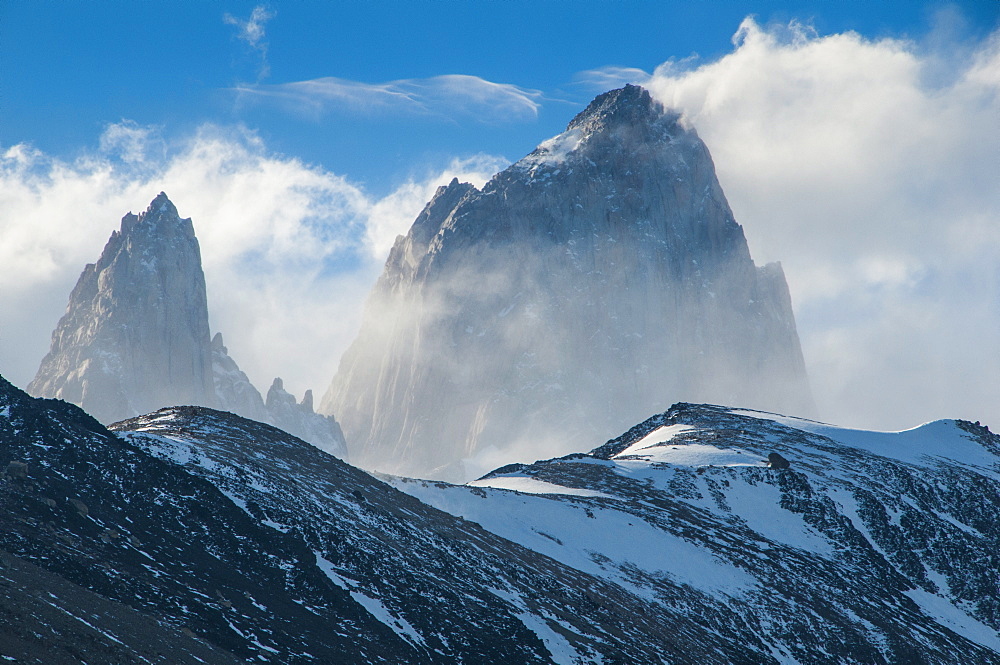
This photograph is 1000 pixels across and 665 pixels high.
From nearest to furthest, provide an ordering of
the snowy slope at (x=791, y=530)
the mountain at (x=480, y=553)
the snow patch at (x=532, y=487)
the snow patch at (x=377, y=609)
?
the mountain at (x=480, y=553), the snow patch at (x=377, y=609), the snowy slope at (x=791, y=530), the snow patch at (x=532, y=487)

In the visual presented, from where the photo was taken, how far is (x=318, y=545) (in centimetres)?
4647

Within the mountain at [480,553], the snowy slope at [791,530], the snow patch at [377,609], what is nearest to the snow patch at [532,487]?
the snowy slope at [791,530]

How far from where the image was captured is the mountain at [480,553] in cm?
3706

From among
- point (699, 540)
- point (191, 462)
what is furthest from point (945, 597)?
point (191, 462)

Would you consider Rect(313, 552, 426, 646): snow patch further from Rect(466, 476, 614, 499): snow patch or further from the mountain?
Rect(466, 476, 614, 499): snow patch

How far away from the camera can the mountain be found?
3706 cm

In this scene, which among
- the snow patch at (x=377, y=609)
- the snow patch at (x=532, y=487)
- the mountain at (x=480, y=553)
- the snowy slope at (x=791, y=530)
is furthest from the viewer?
the snow patch at (x=532, y=487)

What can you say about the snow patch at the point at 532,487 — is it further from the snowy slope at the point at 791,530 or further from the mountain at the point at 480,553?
the mountain at the point at 480,553

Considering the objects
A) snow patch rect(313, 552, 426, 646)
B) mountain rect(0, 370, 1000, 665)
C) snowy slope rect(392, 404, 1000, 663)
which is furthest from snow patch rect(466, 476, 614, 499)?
snow patch rect(313, 552, 426, 646)

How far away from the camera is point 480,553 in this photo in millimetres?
53906

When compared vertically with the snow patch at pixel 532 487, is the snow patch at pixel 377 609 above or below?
below

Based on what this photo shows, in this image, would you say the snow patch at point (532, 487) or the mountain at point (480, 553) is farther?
the snow patch at point (532, 487)

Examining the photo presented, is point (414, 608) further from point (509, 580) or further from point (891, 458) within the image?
point (891, 458)

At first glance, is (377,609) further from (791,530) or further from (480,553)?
(791,530)
